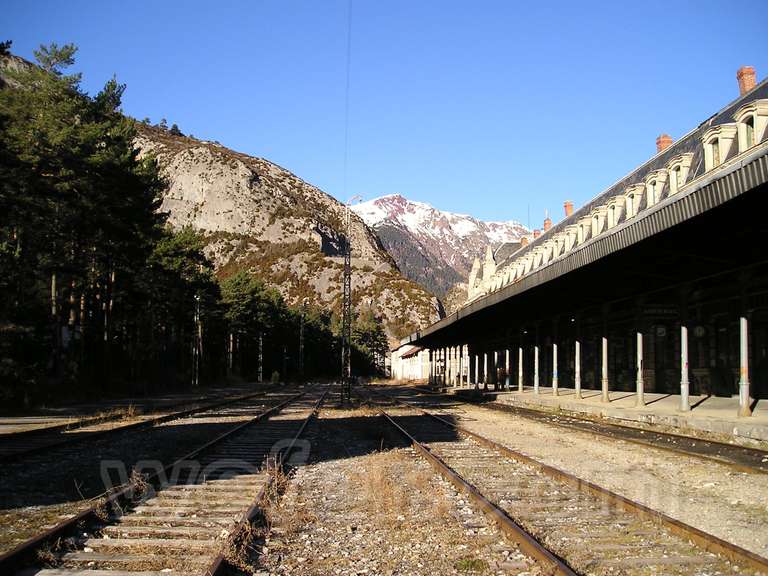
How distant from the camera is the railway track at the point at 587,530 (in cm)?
545

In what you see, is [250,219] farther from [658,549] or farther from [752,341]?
[658,549]

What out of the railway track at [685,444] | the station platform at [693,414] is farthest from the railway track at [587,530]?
the station platform at [693,414]

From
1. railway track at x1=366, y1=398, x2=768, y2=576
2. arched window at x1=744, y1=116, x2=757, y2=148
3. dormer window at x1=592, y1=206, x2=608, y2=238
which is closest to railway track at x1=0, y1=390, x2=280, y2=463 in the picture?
railway track at x1=366, y1=398, x2=768, y2=576

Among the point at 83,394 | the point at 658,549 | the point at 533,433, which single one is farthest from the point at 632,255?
the point at 83,394

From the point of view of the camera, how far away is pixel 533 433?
Answer: 17234mm

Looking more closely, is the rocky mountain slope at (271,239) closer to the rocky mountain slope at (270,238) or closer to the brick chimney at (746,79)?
the rocky mountain slope at (270,238)

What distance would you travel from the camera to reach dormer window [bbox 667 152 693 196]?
31002mm

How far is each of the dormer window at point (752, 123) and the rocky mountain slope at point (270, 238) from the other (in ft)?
434

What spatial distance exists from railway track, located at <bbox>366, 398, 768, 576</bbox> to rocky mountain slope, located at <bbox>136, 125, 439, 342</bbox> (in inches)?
5845

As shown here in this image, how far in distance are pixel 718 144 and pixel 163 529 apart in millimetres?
28186

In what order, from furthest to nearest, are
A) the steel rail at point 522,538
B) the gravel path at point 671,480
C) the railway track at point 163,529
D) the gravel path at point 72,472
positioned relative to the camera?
the gravel path at point 671,480 < the gravel path at point 72,472 < the railway track at point 163,529 < the steel rail at point 522,538

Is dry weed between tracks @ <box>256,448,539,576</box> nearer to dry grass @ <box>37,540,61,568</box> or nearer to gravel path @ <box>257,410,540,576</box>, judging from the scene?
gravel path @ <box>257,410,540,576</box>

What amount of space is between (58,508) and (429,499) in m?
4.26

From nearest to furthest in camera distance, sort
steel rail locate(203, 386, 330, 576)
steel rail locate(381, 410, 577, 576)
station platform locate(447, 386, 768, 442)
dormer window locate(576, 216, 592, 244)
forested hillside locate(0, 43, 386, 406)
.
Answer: steel rail locate(203, 386, 330, 576) → steel rail locate(381, 410, 577, 576) → station platform locate(447, 386, 768, 442) → forested hillside locate(0, 43, 386, 406) → dormer window locate(576, 216, 592, 244)
